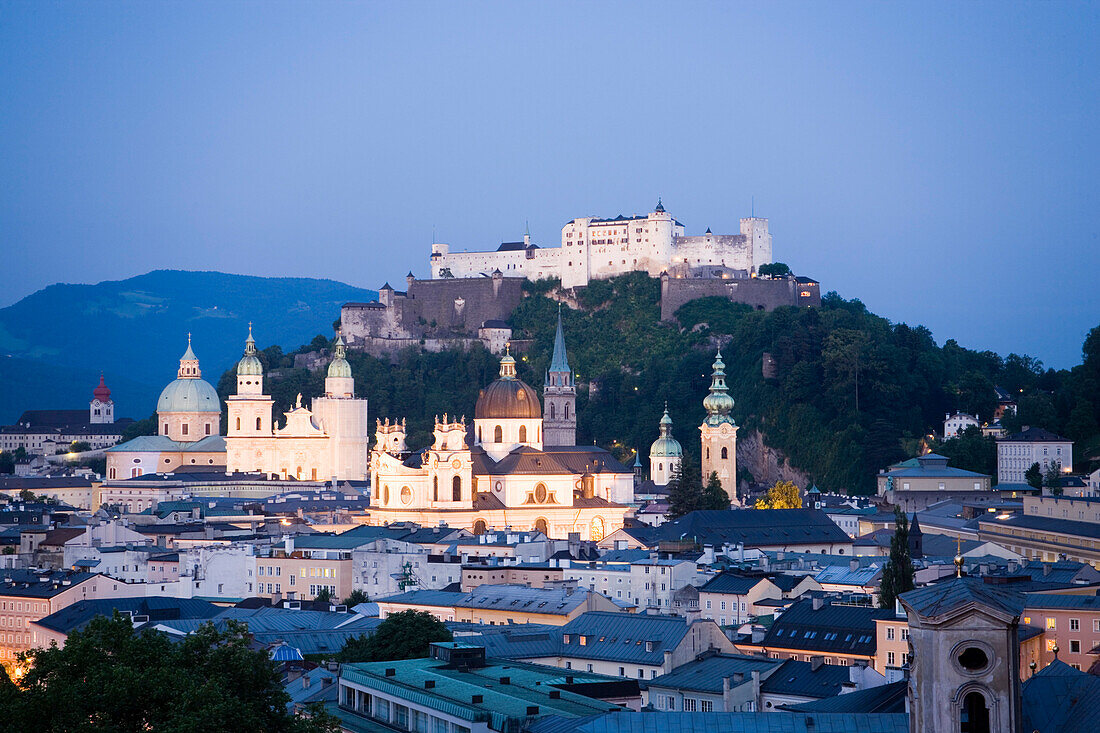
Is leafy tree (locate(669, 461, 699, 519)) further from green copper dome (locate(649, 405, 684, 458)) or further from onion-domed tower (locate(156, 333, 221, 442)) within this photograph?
onion-domed tower (locate(156, 333, 221, 442))

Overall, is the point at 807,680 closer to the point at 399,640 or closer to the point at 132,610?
the point at 399,640

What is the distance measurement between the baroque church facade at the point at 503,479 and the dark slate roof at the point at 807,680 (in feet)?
141

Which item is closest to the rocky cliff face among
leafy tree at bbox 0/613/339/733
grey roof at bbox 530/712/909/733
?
leafy tree at bbox 0/613/339/733

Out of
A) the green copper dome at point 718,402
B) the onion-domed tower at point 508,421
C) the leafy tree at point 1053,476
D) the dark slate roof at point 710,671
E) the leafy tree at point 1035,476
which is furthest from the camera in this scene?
the green copper dome at point 718,402

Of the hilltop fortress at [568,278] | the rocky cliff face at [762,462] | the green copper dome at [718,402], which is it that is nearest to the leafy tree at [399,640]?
the green copper dome at [718,402]

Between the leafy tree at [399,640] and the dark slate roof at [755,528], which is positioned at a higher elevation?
the dark slate roof at [755,528]

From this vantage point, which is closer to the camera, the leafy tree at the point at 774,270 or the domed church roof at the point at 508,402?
the domed church roof at the point at 508,402

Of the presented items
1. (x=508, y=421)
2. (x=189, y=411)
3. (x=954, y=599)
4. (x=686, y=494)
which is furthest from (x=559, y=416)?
(x=954, y=599)

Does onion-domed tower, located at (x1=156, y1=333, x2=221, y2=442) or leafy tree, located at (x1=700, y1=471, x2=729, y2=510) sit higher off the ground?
onion-domed tower, located at (x1=156, y1=333, x2=221, y2=442)

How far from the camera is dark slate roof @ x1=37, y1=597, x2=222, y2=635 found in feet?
184

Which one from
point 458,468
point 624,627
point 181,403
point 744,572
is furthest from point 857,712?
point 181,403

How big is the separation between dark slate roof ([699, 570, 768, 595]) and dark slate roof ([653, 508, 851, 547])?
55.9ft

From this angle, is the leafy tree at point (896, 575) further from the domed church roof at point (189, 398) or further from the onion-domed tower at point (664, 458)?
the domed church roof at point (189, 398)

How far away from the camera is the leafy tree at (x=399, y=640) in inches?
1693
